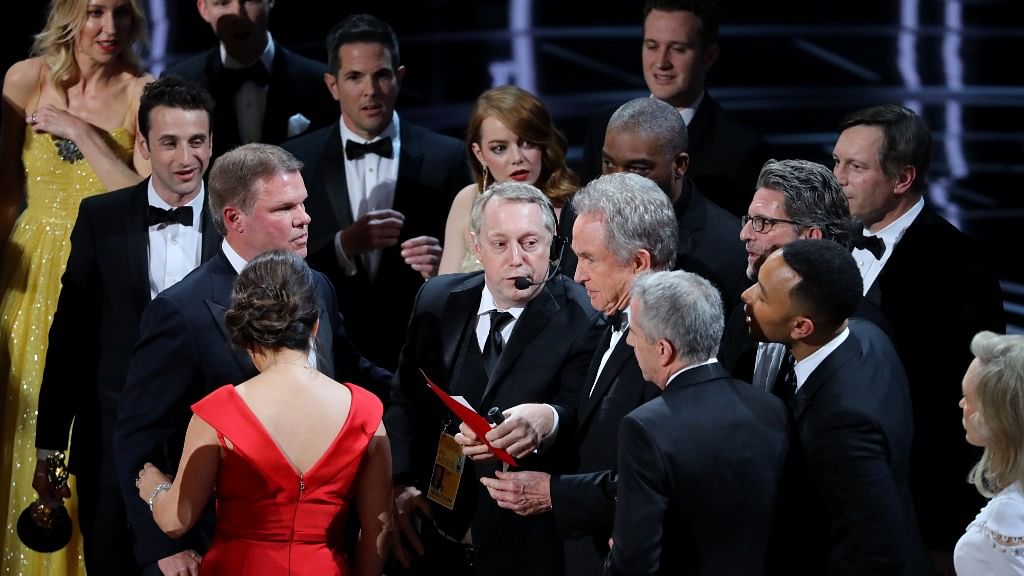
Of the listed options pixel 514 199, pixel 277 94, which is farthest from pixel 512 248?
pixel 277 94

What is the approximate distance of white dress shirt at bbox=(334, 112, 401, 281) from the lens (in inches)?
193

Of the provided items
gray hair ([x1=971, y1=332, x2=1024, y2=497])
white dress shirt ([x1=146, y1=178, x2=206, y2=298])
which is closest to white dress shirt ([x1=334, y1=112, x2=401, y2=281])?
white dress shirt ([x1=146, y1=178, x2=206, y2=298])

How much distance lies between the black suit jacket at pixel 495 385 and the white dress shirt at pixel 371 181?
131 centimetres

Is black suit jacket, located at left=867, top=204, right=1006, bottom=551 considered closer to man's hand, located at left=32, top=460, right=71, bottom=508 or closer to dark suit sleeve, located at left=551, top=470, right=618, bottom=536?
dark suit sleeve, located at left=551, top=470, right=618, bottom=536

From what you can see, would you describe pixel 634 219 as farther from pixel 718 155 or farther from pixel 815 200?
pixel 718 155

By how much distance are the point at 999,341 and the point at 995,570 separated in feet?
1.67

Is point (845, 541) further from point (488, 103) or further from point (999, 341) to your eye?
→ point (488, 103)

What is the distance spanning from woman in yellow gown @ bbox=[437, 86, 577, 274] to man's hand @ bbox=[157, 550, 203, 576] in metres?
1.56

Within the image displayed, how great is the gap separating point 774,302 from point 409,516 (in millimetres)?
1228

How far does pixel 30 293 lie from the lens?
4.69m

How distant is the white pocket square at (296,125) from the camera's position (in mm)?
5133

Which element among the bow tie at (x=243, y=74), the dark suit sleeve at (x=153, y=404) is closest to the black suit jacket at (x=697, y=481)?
the dark suit sleeve at (x=153, y=404)

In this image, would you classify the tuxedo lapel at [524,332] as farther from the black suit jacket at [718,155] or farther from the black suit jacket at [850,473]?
the black suit jacket at [718,155]

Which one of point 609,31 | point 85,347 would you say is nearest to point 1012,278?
point 609,31
